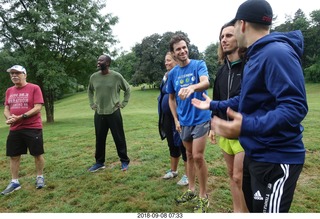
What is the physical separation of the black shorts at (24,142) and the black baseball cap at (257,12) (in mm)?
4267

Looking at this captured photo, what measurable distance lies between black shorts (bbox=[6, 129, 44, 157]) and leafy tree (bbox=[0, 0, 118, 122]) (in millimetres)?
11731

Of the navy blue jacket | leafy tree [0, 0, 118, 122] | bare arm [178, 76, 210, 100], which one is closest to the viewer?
the navy blue jacket

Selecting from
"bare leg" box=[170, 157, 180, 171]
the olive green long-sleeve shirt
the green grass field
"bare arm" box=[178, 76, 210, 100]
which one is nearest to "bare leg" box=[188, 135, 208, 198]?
the green grass field

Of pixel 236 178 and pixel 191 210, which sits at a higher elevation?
pixel 236 178

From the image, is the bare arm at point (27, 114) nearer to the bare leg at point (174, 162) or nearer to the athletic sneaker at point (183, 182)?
the bare leg at point (174, 162)

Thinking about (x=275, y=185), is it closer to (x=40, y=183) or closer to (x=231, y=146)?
(x=231, y=146)

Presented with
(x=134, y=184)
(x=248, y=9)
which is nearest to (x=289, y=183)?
(x=248, y=9)

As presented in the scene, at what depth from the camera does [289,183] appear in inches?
71.1

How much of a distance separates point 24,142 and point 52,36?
13.5 metres

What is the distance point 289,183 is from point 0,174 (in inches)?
232

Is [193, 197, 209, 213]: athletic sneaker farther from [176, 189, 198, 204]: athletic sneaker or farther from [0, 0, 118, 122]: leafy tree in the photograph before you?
[0, 0, 118, 122]: leafy tree

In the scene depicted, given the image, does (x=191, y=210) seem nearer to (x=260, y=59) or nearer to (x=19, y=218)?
(x=19, y=218)

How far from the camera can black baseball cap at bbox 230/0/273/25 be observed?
1822 millimetres

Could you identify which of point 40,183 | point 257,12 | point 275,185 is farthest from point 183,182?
point 257,12
